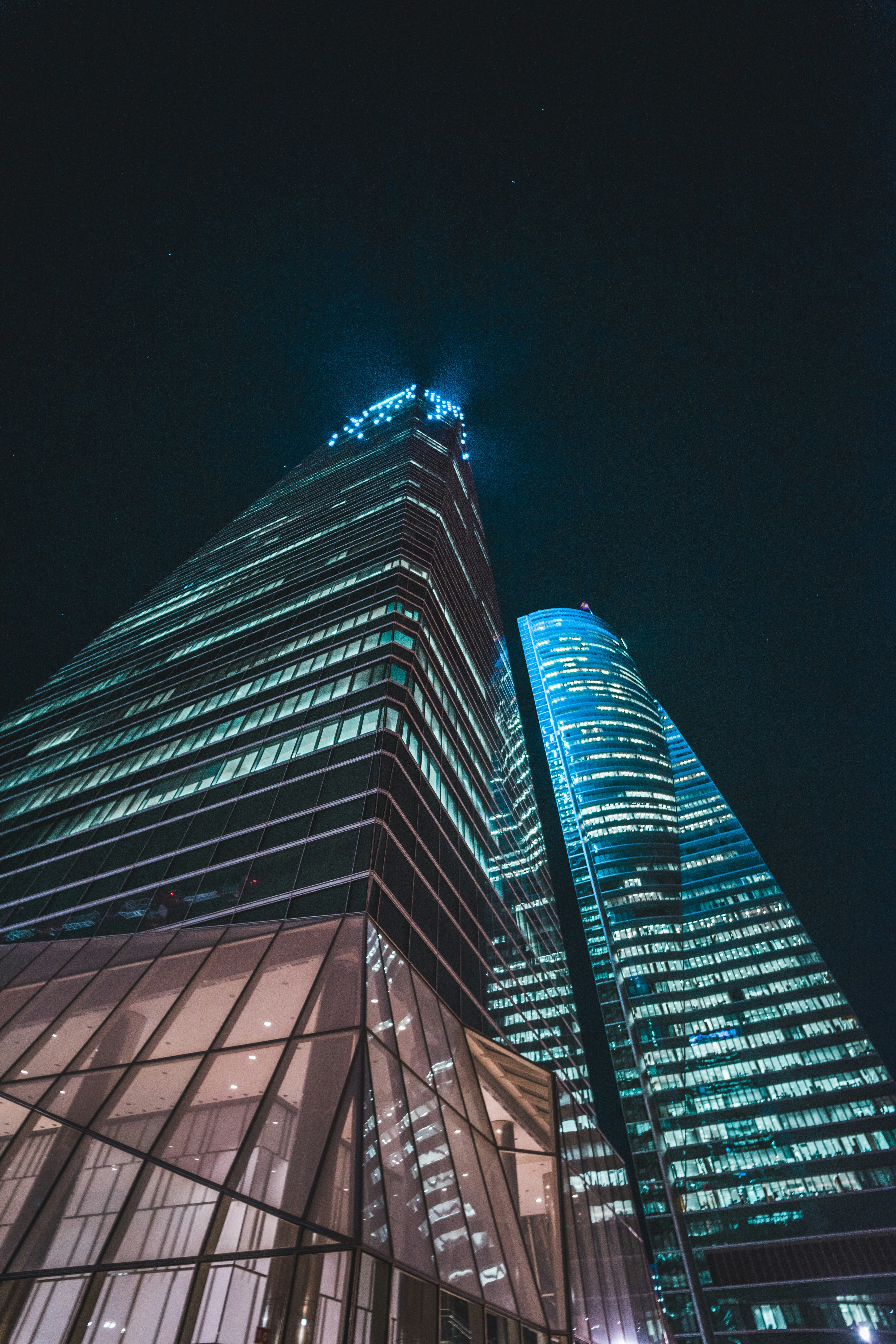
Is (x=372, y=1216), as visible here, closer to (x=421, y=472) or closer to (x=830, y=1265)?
(x=421, y=472)

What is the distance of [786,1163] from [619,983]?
29.1 meters

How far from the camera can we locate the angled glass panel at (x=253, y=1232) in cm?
932

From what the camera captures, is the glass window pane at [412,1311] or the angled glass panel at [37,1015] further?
the angled glass panel at [37,1015]

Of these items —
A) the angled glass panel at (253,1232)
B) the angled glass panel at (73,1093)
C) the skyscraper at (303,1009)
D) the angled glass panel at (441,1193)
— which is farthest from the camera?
the angled glass panel at (73,1093)

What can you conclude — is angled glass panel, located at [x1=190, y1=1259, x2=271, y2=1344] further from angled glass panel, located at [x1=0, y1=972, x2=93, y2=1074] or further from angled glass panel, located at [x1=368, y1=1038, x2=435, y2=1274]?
angled glass panel, located at [x1=0, y1=972, x2=93, y2=1074]

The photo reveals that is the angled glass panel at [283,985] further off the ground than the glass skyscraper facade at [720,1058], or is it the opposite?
the glass skyscraper facade at [720,1058]

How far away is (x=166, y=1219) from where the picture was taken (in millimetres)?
9781

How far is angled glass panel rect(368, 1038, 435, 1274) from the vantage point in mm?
9930

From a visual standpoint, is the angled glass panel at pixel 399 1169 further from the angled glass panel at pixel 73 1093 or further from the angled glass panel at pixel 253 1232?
the angled glass panel at pixel 73 1093

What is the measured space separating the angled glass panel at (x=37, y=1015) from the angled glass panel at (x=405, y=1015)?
783 centimetres

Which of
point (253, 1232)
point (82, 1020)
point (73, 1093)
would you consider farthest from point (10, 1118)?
point (253, 1232)

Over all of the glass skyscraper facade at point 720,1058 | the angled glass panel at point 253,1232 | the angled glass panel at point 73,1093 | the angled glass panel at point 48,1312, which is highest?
the glass skyscraper facade at point 720,1058

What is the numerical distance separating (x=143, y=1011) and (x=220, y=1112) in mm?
4784

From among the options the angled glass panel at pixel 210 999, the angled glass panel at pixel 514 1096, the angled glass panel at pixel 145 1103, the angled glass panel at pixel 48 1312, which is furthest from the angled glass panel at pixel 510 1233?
the angled glass panel at pixel 48 1312
